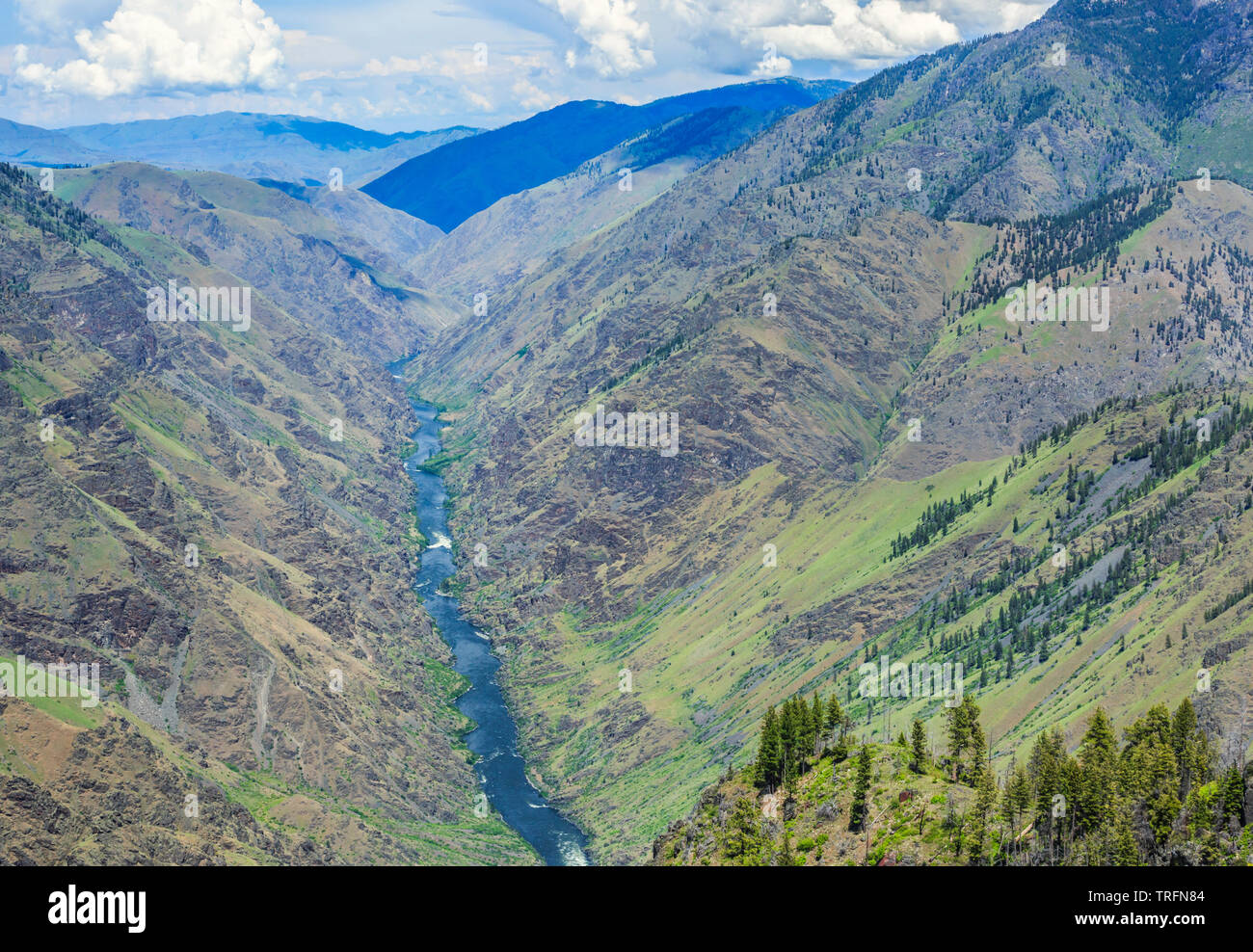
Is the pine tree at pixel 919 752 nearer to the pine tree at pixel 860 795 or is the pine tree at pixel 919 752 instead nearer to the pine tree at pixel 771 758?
the pine tree at pixel 860 795

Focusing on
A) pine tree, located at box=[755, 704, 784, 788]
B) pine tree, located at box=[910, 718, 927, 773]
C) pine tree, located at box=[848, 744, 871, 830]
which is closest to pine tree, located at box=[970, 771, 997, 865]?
pine tree, located at box=[848, 744, 871, 830]

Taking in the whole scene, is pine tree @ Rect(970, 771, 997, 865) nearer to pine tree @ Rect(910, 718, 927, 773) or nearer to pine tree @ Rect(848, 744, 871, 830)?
pine tree @ Rect(848, 744, 871, 830)

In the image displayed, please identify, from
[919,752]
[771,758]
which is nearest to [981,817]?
[919,752]

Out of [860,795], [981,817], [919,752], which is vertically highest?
[919,752]

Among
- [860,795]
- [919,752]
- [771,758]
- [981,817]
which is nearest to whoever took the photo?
[981,817]

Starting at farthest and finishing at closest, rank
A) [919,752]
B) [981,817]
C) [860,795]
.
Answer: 1. [919,752]
2. [860,795]
3. [981,817]

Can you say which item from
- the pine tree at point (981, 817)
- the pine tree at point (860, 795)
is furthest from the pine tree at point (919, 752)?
the pine tree at point (981, 817)

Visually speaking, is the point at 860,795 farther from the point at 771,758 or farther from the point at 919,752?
the point at 771,758

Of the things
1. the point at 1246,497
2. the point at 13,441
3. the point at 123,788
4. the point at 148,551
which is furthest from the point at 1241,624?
the point at 13,441

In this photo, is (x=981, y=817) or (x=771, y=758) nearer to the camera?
(x=981, y=817)

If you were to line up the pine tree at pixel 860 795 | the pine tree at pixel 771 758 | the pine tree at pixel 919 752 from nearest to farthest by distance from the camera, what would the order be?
the pine tree at pixel 860 795 → the pine tree at pixel 919 752 → the pine tree at pixel 771 758

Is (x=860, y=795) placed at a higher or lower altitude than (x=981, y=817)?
higher

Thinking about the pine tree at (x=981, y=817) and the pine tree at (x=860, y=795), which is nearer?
the pine tree at (x=981, y=817)
